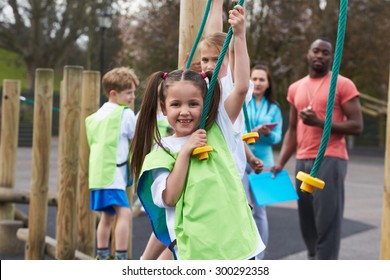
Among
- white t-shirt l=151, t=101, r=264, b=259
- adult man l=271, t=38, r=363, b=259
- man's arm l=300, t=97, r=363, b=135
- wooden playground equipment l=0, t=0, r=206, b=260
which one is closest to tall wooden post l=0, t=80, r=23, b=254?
wooden playground equipment l=0, t=0, r=206, b=260

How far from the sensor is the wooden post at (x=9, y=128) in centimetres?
612

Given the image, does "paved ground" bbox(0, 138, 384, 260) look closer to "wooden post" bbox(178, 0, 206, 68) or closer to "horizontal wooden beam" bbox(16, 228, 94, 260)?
"horizontal wooden beam" bbox(16, 228, 94, 260)

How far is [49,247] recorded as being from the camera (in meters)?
5.48

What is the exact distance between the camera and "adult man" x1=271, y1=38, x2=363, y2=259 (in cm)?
463

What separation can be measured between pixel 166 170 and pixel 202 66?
73cm

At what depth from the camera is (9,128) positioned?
6.18 m

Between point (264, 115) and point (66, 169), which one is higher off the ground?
point (264, 115)

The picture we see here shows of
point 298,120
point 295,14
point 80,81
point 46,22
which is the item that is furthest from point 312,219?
point 46,22

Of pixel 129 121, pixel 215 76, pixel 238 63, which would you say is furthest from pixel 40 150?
pixel 215 76

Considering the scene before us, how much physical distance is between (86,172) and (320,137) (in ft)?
6.29

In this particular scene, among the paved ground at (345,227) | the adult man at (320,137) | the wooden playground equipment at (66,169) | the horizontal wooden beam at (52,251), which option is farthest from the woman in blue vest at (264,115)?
the horizontal wooden beam at (52,251)

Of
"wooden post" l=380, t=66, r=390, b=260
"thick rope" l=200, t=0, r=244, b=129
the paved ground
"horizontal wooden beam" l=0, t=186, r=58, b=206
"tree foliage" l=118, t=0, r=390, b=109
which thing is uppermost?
"tree foliage" l=118, t=0, r=390, b=109

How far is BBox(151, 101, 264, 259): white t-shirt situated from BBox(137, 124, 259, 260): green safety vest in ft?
0.12

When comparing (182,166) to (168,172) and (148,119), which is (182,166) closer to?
(168,172)
